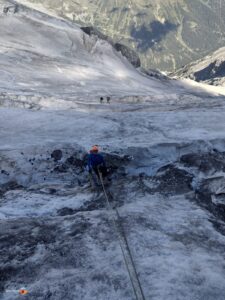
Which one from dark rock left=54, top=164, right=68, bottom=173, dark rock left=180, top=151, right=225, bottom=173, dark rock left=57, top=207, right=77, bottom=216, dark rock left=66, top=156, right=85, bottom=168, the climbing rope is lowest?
dark rock left=54, top=164, right=68, bottom=173

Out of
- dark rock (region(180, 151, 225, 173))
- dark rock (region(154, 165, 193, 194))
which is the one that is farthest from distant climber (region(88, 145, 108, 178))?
dark rock (region(180, 151, 225, 173))

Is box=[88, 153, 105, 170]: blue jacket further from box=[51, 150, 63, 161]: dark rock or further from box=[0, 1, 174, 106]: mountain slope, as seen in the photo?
box=[0, 1, 174, 106]: mountain slope

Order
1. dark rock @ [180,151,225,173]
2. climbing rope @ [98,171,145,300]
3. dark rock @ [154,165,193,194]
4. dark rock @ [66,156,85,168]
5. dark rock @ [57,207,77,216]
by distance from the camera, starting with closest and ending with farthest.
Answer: climbing rope @ [98,171,145,300] → dark rock @ [57,207,77,216] → dark rock @ [154,165,193,194] → dark rock @ [180,151,225,173] → dark rock @ [66,156,85,168]

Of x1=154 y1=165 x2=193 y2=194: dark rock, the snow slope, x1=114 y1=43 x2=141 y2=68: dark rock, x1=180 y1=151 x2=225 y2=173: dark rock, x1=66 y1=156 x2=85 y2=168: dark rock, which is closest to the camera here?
the snow slope

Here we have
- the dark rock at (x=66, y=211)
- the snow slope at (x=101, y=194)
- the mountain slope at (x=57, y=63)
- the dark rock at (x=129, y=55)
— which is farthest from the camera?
the dark rock at (x=129, y=55)

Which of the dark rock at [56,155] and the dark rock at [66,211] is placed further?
the dark rock at [56,155]

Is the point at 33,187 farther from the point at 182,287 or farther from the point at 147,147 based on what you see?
the point at 182,287

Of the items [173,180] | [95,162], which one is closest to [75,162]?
Result: [95,162]

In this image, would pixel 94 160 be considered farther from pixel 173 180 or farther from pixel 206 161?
pixel 206 161

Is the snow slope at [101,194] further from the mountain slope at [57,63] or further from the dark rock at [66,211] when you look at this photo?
the mountain slope at [57,63]

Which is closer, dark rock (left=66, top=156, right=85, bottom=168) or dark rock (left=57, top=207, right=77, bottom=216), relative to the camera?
dark rock (left=57, top=207, right=77, bottom=216)

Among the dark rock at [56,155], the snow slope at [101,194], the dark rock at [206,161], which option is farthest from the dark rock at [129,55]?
the dark rock at [206,161]

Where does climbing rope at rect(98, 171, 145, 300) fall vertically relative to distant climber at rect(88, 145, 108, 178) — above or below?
below
